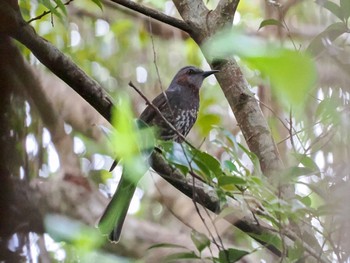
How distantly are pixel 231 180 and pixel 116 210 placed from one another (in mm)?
575

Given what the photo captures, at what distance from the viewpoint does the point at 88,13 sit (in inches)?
166

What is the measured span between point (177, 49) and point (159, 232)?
72.1 inches

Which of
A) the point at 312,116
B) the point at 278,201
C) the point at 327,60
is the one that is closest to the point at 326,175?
the point at 278,201

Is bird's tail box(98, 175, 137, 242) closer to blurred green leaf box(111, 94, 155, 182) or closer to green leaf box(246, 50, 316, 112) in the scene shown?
blurred green leaf box(111, 94, 155, 182)

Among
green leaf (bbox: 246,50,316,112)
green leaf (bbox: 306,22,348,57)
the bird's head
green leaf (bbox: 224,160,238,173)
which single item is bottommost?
green leaf (bbox: 246,50,316,112)

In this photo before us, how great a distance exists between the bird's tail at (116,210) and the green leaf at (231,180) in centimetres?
38

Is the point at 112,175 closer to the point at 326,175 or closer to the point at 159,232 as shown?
the point at 159,232

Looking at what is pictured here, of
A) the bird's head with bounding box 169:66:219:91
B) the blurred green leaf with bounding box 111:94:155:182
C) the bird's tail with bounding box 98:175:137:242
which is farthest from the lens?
the bird's head with bounding box 169:66:219:91

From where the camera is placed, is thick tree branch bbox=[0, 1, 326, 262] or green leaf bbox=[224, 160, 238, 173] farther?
thick tree branch bbox=[0, 1, 326, 262]

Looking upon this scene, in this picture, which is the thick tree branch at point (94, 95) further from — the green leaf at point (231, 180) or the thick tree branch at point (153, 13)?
the thick tree branch at point (153, 13)

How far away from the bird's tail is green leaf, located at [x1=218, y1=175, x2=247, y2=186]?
0.38 m

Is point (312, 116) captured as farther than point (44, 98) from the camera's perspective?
No

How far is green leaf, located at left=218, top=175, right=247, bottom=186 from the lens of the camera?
130 centimetres

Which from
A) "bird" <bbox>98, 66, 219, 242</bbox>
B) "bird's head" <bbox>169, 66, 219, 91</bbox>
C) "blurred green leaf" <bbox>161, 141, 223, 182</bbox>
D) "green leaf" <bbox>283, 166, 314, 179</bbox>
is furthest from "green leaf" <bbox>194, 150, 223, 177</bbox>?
"bird's head" <bbox>169, 66, 219, 91</bbox>
